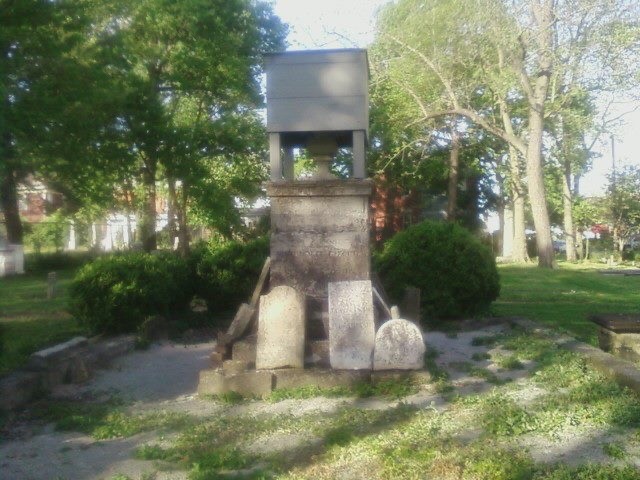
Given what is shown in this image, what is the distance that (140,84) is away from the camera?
18.4 m

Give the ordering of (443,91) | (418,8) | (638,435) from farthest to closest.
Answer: (443,91) < (418,8) < (638,435)

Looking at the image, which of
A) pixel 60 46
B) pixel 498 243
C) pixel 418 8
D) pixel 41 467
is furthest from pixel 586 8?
pixel 498 243

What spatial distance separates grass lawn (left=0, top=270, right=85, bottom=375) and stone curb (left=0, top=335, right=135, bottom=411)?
408 mm

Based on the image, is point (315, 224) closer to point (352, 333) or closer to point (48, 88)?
point (352, 333)

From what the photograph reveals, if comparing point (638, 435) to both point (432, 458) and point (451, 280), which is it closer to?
point (432, 458)

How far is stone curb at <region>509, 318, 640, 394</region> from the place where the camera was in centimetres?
688

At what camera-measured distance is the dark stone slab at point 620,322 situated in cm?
894

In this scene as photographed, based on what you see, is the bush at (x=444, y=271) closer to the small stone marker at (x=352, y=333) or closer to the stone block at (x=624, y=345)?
the stone block at (x=624, y=345)

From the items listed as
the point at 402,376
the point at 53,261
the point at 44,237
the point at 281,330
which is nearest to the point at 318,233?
the point at 281,330

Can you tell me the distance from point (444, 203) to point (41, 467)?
4090 cm

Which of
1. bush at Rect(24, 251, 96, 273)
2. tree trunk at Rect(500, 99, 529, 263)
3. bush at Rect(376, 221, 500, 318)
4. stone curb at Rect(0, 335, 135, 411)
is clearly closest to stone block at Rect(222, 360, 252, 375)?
stone curb at Rect(0, 335, 135, 411)

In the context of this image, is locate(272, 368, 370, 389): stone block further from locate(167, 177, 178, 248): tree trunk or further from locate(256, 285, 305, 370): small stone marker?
locate(167, 177, 178, 248): tree trunk

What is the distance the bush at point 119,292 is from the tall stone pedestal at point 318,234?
297 centimetres

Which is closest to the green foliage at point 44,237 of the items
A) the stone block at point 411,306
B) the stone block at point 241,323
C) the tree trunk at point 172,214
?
the tree trunk at point 172,214
